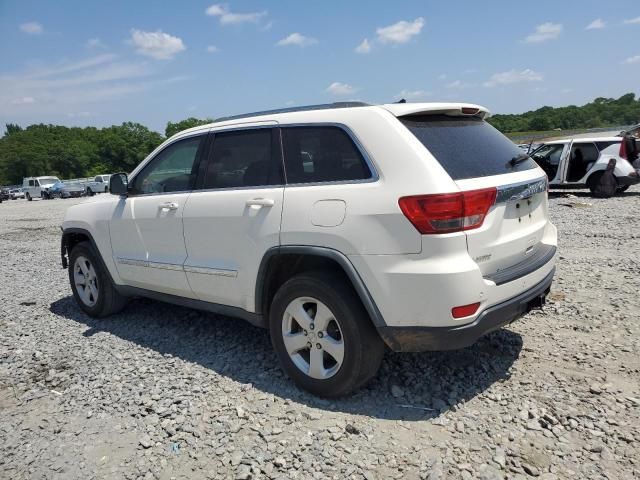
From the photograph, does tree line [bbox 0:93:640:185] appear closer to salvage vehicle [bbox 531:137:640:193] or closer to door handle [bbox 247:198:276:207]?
salvage vehicle [bbox 531:137:640:193]

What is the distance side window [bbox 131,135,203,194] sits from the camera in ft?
13.7

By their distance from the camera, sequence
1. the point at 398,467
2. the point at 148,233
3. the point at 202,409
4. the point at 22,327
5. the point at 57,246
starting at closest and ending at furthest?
the point at 398,467, the point at 202,409, the point at 148,233, the point at 22,327, the point at 57,246

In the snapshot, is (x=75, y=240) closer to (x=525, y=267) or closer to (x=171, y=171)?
(x=171, y=171)

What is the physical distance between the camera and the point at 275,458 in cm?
274

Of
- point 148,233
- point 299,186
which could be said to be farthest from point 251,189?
point 148,233

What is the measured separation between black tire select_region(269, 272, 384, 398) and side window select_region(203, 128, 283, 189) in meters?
0.77

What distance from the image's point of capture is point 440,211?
274cm

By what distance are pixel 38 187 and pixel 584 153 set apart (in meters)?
39.7

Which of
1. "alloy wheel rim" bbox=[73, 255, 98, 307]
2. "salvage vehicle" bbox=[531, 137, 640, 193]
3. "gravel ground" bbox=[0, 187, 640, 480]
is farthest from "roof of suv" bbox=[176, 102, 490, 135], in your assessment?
"salvage vehicle" bbox=[531, 137, 640, 193]

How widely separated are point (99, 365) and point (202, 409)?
1.30 m

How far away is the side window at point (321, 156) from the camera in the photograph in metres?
3.12

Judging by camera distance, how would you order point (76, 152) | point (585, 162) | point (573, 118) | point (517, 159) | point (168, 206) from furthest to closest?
point (76, 152) → point (573, 118) → point (585, 162) → point (168, 206) → point (517, 159)

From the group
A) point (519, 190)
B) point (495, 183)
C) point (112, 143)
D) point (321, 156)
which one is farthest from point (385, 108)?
point (112, 143)

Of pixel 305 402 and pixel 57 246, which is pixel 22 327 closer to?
pixel 305 402
